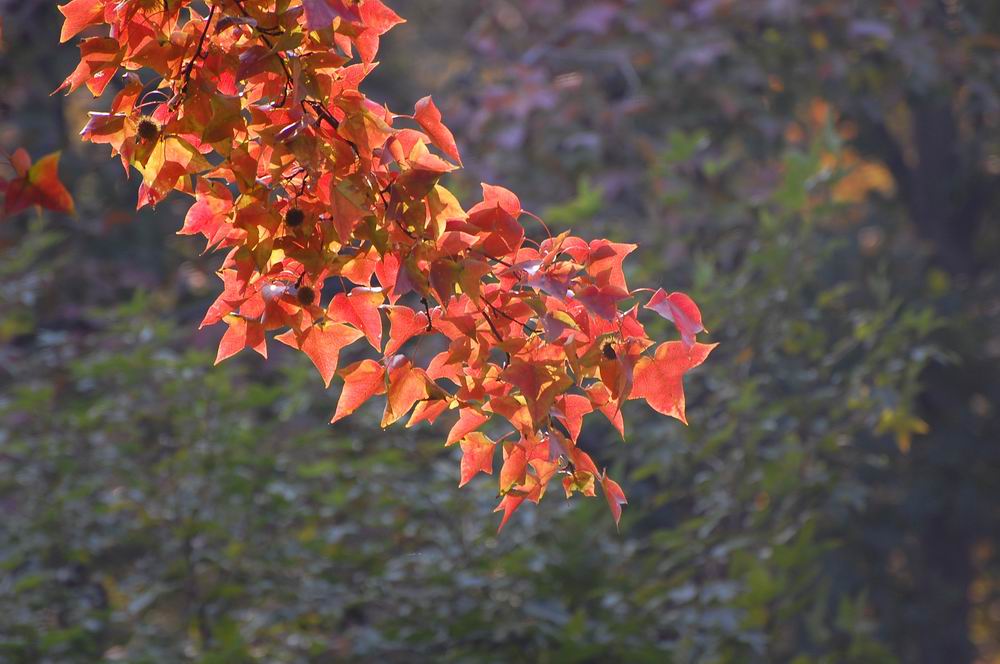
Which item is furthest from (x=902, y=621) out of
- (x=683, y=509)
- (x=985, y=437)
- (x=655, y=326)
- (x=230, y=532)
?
(x=230, y=532)

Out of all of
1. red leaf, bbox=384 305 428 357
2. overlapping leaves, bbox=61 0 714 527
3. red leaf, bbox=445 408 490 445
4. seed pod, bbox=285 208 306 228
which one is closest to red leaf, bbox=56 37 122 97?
overlapping leaves, bbox=61 0 714 527

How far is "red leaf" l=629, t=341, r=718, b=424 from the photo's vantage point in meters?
1.04

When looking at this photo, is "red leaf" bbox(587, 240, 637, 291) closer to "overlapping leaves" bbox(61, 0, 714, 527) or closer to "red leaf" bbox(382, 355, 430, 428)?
"overlapping leaves" bbox(61, 0, 714, 527)

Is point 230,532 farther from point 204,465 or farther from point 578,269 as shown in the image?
point 578,269

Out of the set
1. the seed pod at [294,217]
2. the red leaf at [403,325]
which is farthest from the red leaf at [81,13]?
the red leaf at [403,325]

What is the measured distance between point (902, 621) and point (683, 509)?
7.63ft

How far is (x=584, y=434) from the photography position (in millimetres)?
3158

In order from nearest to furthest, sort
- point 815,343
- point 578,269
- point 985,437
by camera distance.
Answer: point 578,269 → point 815,343 → point 985,437

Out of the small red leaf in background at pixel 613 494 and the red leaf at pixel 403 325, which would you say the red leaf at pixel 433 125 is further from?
the small red leaf in background at pixel 613 494

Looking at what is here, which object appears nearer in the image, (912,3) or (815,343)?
(815,343)

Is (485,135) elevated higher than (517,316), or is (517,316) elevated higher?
(517,316)

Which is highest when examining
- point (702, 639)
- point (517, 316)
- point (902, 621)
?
point (517, 316)

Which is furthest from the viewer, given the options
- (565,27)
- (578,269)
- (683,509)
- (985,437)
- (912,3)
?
(985,437)

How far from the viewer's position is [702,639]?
2389 millimetres
